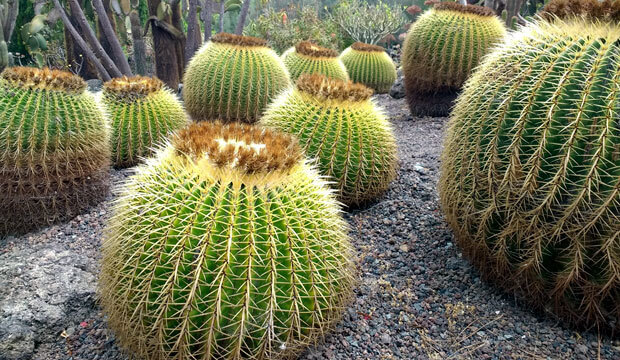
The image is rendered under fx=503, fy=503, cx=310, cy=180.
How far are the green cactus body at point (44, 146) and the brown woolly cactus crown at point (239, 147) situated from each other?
5.66 ft

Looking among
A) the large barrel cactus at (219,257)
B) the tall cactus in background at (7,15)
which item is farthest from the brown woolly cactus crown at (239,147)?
the tall cactus in background at (7,15)

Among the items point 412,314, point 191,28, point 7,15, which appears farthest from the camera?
point 7,15

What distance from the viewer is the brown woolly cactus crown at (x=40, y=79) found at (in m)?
3.44

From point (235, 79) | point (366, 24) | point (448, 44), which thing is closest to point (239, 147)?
point (235, 79)

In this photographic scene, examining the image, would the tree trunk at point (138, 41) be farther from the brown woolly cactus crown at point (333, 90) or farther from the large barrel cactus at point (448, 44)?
the brown woolly cactus crown at point (333, 90)

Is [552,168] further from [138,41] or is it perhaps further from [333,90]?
[138,41]

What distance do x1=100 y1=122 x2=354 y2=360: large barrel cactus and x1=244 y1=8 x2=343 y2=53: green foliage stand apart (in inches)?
418

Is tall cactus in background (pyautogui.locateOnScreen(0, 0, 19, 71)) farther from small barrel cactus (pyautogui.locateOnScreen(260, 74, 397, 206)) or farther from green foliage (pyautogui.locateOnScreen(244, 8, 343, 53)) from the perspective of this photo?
small barrel cactus (pyautogui.locateOnScreen(260, 74, 397, 206))

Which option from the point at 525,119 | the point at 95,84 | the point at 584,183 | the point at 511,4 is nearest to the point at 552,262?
the point at 584,183

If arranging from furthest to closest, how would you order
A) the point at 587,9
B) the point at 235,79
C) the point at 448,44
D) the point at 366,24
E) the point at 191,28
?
the point at 366,24
the point at 191,28
the point at 448,44
the point at 235,79
the point at 587,9

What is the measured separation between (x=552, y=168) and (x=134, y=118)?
131 inches

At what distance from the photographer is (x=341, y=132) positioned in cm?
343

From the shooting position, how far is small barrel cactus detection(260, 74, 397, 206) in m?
3.42

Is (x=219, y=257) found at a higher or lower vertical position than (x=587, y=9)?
lower
